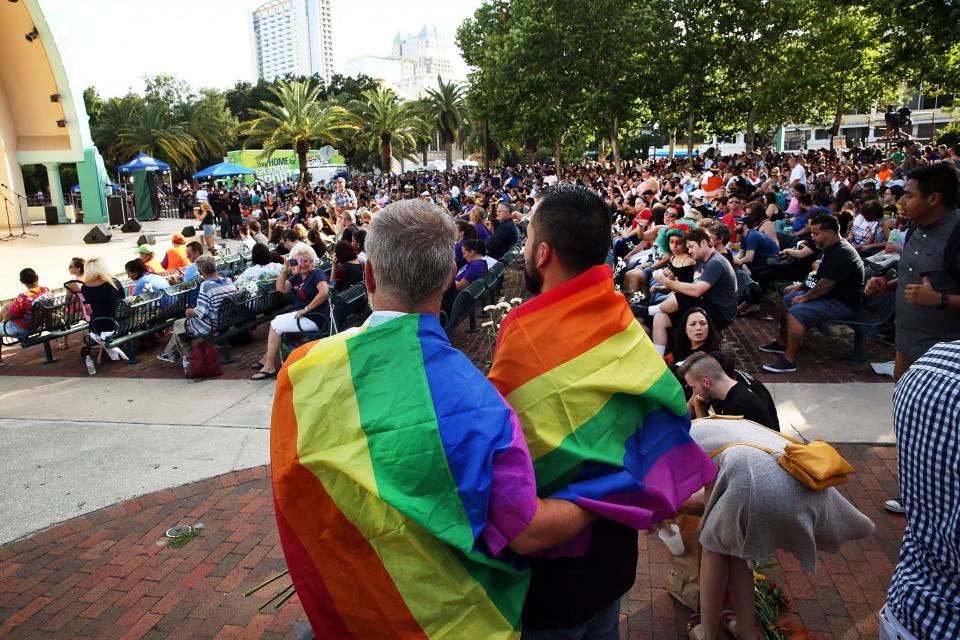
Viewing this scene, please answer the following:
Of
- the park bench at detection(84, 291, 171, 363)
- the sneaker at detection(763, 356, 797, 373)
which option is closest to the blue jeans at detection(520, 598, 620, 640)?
the sneaker at detection(763, 356, 797, 373)

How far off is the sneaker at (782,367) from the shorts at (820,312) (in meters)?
0.41

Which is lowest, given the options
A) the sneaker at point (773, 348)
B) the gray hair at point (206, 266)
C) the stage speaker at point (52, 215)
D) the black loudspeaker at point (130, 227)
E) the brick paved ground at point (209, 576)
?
the brick paved ground at point (209, 576)

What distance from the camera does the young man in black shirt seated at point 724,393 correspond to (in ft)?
11.0

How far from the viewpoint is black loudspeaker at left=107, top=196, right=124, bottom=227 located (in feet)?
89.6

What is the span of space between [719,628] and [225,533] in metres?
3.05

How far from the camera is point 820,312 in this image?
6.57m

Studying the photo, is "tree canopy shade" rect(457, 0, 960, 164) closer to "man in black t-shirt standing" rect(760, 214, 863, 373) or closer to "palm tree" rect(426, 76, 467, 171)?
"palm tree" rect(426, 76, 467, 171)

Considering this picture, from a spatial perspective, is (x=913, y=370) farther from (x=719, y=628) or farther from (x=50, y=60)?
(x=50, y=60)

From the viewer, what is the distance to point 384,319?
5.51 feet

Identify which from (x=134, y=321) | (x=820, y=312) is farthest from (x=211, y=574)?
(x=820, y=312)

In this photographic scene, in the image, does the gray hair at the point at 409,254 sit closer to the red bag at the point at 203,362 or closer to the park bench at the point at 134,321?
the red bag at the point at 203,362

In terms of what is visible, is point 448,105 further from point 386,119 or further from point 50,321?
point 50,321

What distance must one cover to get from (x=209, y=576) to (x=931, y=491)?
3.68 metres

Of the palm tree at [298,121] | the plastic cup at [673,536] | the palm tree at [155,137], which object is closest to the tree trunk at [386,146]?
the palm tree at [298,121]
